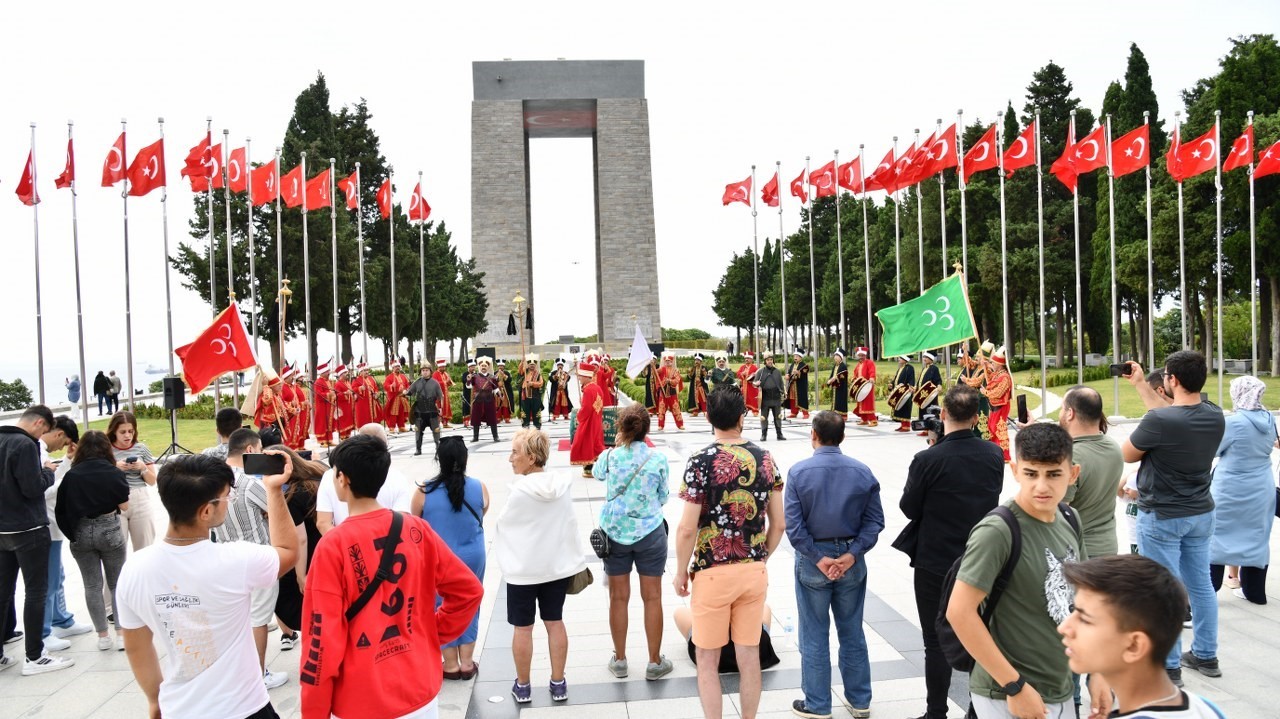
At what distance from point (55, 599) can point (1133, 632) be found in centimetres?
655

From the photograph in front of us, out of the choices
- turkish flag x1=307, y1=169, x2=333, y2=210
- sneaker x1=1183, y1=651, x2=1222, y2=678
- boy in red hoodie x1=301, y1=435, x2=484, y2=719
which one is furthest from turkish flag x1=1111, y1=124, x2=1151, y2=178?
boy in red hoodie x1=301, y1=435, x2=484, y2=719

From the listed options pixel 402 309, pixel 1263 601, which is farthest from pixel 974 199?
pixel 1263 601

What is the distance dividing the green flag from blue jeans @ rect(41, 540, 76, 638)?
8879mm

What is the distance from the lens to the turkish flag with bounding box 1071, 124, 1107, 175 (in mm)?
16797

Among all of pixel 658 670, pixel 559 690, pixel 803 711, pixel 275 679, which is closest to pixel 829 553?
pixel 803 711

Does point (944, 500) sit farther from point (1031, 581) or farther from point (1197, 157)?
point (1197, 157)

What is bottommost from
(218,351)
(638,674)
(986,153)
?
(638,674)

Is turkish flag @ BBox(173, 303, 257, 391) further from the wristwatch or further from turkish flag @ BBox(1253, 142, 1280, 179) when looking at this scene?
turkish flag @ BBox(1253, 142, 1280, 179)

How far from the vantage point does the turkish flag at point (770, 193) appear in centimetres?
2358

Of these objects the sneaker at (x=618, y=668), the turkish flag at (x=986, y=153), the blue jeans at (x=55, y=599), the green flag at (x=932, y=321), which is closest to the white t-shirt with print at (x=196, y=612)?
the sneaker at (x=618, y=668)

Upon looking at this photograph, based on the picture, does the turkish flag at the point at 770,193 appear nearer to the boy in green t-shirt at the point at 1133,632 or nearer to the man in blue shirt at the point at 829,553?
the man in blue shirt at the point at 829,553

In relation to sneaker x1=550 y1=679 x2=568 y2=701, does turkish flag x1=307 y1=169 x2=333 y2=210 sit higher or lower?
higher

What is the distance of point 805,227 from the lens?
55469 mm

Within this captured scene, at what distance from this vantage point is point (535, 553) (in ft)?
14.7
